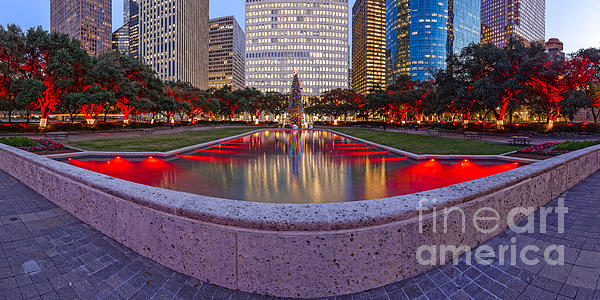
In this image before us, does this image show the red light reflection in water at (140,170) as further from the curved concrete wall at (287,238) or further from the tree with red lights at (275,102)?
the tree with red lights at (275,102)

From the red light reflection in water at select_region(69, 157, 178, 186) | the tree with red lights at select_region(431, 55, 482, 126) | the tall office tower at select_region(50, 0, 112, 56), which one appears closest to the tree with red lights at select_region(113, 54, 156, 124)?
the red light reflection in water at select_region(69, 157, 178, 186)

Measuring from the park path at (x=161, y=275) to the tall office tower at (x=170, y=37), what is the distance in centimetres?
14574

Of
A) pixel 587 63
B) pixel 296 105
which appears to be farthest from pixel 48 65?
pixel 587 63

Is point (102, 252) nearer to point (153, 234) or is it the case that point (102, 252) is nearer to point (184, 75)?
point (153, 234)

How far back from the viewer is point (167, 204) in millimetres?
2859

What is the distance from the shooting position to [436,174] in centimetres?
1005

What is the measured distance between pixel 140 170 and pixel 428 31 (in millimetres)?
171063

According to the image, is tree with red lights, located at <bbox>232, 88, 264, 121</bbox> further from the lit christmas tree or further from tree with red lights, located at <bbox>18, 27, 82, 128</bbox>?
tree with red lights, located at <bbox>18, 27, 82, 128</bbox>

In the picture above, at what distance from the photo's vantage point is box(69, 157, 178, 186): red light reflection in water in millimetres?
9126

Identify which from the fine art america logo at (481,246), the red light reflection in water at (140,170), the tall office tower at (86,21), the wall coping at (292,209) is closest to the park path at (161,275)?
the fine art america logo at (481,246)

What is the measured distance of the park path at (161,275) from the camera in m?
2.57

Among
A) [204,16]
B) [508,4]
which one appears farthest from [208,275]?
[508,4]

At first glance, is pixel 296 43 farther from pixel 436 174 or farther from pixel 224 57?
pixel 436 174

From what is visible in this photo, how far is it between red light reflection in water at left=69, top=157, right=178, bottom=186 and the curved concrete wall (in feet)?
20.1
